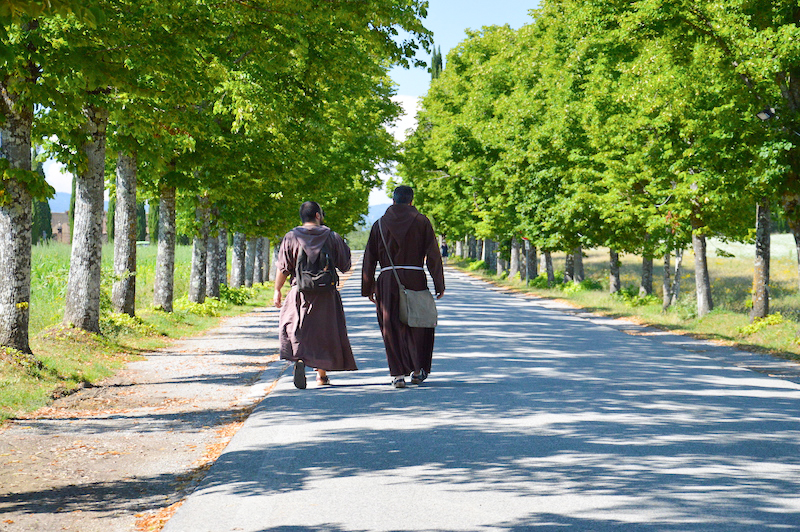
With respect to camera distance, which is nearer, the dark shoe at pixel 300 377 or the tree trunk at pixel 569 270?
the dark shoe at pixel 300 377

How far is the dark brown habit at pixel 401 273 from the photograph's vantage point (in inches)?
411

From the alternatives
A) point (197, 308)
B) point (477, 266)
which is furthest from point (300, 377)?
point (477, 266)

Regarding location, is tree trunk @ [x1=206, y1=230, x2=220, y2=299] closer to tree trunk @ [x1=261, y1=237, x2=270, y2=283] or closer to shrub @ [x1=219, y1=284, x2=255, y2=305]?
shrub @ [x1=219, y1=284, x2=255, y2=305]

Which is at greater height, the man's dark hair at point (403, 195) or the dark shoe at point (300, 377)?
the man's dark hair at point (403, 195)

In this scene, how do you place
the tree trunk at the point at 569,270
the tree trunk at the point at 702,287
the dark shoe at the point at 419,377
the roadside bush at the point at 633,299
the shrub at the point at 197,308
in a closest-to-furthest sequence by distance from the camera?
the dark shoe at the point at 419,377 → the shrub at the point at 197,308 → the tree trunk at the point at 702,287 → the roadside bush at the point at 633,299 → the tree trunk at the point at 569,270

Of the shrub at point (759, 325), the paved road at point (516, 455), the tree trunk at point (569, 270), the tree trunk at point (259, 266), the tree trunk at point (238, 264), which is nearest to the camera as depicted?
the paved road at point (516, 455)

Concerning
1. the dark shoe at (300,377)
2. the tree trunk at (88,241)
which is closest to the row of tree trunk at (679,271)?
the dark shoe at (300,377)

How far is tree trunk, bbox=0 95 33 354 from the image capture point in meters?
A: 11.6

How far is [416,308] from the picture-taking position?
10.4m

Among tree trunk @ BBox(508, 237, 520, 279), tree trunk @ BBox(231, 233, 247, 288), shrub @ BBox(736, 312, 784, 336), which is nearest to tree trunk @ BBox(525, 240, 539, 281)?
tree trunk @ BBox(508, 237, 520, 279)

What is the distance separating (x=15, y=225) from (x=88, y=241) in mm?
3360

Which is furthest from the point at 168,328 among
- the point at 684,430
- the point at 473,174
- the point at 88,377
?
the point at 473,174

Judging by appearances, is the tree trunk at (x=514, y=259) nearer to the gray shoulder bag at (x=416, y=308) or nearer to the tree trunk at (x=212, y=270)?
the tree trunk at (x=212, y=270)

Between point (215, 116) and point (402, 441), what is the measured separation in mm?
16094
